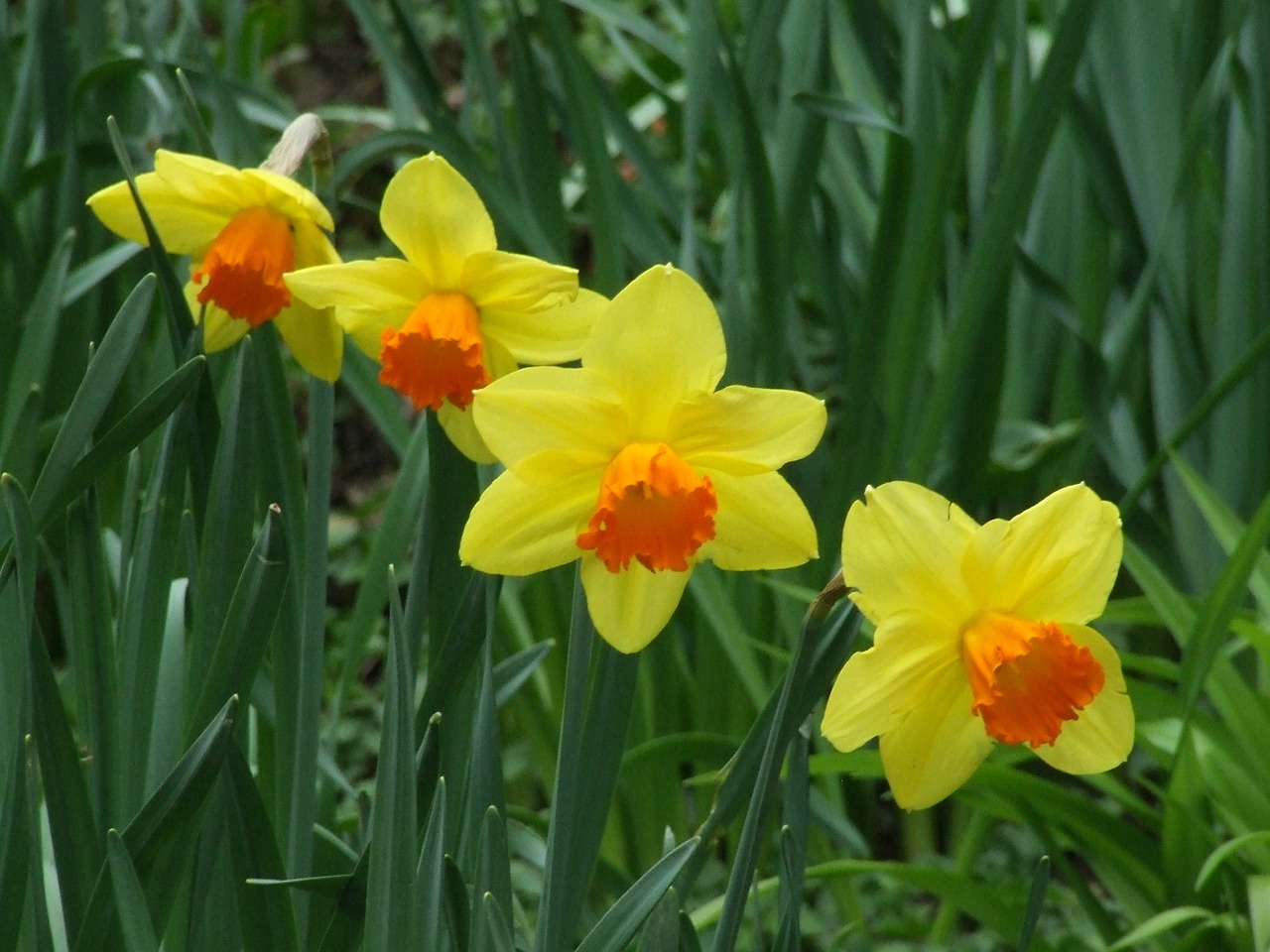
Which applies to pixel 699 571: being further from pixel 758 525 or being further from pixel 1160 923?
pixel 758 525

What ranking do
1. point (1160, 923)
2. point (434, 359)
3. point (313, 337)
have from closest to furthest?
point (434, 359), point (313, 337), point (1160, 923)

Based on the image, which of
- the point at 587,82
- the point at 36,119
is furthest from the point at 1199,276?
the point at 36,119

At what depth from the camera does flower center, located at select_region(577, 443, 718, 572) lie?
734 mm

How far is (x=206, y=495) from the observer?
1.05 metres

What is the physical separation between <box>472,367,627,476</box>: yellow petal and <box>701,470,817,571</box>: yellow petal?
0.07 m

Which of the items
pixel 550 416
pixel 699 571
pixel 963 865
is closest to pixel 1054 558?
pixel 550 416

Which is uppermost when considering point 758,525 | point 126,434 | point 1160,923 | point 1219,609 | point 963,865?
point 126,434

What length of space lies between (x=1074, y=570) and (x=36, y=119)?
216 centimetres

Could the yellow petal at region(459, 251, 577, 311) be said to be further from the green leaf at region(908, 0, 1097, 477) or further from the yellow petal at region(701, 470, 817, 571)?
the green leaf at region(908, 0, 1097, 477)

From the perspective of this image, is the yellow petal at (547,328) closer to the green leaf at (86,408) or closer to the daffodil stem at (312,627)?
the daffodil stem at (312,627)

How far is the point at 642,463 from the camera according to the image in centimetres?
75

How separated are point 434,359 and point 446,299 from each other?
51mm

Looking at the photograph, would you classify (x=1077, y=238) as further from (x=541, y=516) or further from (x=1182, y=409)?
(x=541, y=516)

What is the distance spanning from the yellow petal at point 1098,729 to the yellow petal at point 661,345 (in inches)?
10.3
